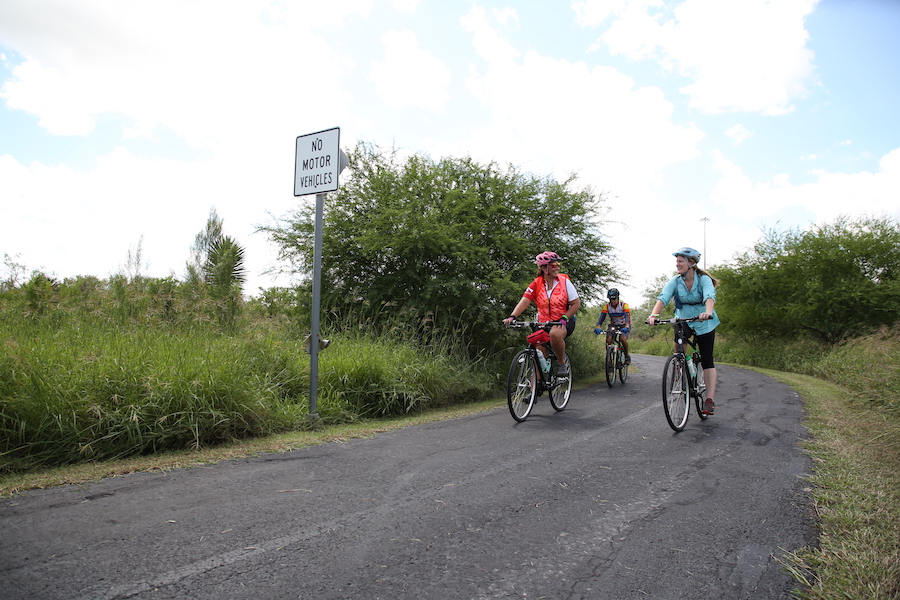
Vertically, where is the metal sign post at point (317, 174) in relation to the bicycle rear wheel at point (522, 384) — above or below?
above

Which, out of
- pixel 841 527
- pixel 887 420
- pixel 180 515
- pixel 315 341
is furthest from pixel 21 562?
pixel 887 420

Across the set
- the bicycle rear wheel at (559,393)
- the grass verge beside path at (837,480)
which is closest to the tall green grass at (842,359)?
the grass verge beside path at (837,480)

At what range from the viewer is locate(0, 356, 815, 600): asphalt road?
93.7 inches

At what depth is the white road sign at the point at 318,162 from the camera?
633 centimetres

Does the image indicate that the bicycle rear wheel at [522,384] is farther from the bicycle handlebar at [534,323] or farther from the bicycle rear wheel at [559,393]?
the bicycle rear wheel at [559,393]

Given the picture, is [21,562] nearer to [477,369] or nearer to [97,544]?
[97,544]

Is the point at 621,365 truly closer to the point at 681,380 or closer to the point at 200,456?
the point at 681,380

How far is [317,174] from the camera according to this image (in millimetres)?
6449

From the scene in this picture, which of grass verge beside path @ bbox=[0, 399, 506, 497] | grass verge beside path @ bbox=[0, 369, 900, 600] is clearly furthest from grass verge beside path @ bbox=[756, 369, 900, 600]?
grass verge beside path @ bbox=[0, 399, 506, 497]

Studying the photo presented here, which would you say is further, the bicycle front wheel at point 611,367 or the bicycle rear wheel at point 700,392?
the bicycle front wheel at point 611,367

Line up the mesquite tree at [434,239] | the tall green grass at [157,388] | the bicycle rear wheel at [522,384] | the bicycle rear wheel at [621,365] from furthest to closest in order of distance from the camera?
the bicycle rear wheel at [621,365], the mesquite tree at [434,239], the bicycle rear wheel at [522,384], the tall green grass at [157,388]

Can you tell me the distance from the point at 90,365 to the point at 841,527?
563 centimetres

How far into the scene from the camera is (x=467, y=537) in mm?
2914

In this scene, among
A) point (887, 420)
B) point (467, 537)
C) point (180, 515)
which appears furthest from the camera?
point (887, 420)
